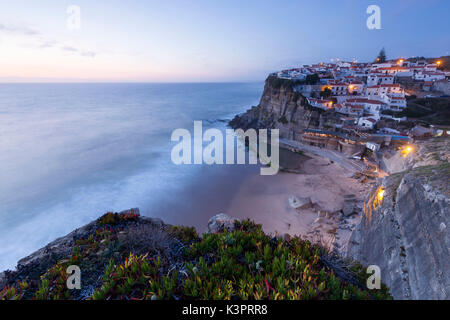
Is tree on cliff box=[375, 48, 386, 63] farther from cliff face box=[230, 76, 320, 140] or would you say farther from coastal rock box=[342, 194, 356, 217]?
coastal rock box=[342, 194, 356, 217]

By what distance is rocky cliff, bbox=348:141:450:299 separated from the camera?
19.3 feet

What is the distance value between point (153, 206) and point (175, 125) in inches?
1484

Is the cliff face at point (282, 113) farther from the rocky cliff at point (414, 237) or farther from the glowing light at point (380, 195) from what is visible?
the rocky cliff at point (414, 237)

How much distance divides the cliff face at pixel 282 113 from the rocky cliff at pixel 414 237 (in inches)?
1176

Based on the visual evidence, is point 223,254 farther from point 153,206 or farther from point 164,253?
point 153,206

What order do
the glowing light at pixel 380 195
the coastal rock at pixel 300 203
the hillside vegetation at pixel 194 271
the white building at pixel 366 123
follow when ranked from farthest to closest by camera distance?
the white building at pixel 366 123 < the coastal rock at pixel 300 203 < the glowing light at pixel 380 195 < the hillside vegetation at pixel 194 271

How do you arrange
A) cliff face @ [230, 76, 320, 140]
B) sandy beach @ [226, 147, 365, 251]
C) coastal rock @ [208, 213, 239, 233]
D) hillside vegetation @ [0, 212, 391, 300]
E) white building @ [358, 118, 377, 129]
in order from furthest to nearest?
cliff face @ [230, 76, 320, 140], white building @ [358, 118, 377, 129], sandy beach @ [226, 147, 365, 251], coastal rock @ [208, 213, 239, 233], hillside vegetation @ [0, 212, 391, 300]

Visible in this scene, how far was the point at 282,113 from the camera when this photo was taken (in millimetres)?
42094

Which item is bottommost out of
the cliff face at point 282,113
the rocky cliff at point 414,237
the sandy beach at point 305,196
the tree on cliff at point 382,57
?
the sandy beach at point 305,196

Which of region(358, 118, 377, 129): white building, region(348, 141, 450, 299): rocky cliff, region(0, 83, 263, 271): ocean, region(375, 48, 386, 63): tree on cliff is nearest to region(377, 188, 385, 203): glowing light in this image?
region(348, 141, 450, 299): rocky cliff

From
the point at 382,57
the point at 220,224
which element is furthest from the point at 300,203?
the point at 382,57

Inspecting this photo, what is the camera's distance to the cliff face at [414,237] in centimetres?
589

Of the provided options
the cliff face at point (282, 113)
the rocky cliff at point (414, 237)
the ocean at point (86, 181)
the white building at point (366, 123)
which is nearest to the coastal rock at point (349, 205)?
the rocky cliff at point (414, 237)

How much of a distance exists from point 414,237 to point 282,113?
1482 inches
